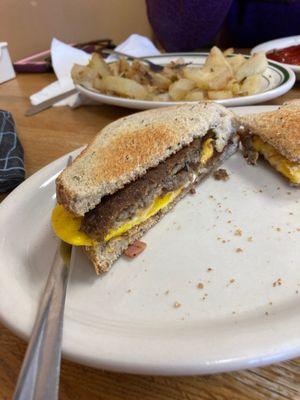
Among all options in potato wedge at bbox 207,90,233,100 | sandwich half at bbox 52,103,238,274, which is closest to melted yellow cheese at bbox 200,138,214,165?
sandwich half at bbox 52,103,238,274

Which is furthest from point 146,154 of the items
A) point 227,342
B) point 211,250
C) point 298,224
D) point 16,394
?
point 16,394

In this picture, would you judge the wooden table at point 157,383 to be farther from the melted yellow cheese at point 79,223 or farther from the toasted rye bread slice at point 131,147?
the toasted rye bread slice at point 131,147

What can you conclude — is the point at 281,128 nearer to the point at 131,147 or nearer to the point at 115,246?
the point at 131,147

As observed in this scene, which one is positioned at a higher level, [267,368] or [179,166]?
[179,166]

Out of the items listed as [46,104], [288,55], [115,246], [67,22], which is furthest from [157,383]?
[67,22]

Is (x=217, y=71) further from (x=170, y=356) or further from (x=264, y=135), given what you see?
(x=170, y=356)

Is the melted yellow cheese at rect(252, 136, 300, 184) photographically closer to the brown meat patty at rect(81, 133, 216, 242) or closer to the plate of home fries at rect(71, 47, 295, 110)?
the brown meat patty at rect(81, 133, 216, 242)
